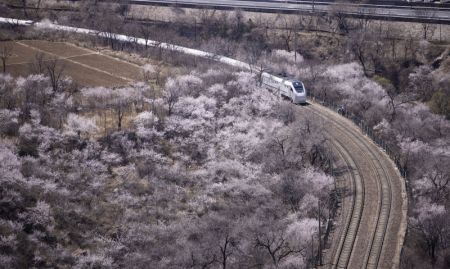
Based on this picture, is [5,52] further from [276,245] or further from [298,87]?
[276,245]

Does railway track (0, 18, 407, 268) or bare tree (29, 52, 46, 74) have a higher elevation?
bare tree (29, 52, 46, 74)

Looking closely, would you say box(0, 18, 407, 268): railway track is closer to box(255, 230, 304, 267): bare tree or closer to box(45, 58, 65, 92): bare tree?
box(255, 230, 304, 267): bare tree

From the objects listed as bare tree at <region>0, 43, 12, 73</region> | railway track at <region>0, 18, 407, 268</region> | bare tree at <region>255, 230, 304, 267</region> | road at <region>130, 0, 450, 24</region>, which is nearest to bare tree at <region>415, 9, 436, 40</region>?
road at <region>130, 0, 450, 24</region>

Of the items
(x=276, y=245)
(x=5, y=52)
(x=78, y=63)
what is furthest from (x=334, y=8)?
(x=276, y=245)

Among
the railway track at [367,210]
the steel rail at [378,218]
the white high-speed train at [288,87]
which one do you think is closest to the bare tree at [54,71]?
the white high-speed train at [288,87]

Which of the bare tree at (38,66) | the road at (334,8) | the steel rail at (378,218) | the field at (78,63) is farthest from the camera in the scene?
the road at (334,8)

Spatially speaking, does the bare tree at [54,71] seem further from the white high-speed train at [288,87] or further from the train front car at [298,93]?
the train front car at [298,93]
